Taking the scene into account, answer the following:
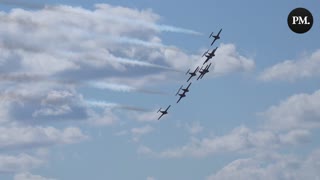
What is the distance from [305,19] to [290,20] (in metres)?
3.33

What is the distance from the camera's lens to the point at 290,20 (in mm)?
142250

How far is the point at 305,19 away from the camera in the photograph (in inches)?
5650
